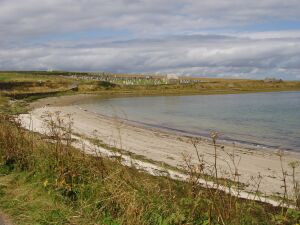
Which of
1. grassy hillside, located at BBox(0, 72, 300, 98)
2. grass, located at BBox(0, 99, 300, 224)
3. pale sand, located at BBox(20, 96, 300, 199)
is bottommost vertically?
grassy hillside, located at BBox(0, 72, 300, 98)

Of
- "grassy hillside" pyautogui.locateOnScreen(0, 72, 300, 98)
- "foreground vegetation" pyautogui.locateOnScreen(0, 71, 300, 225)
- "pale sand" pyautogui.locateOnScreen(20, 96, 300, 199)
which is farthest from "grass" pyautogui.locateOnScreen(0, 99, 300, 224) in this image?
"grassy hillside" pyautogui.locateOnScreen(0, 72, 300, 98)

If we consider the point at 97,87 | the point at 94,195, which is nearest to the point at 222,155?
the point at 94,195

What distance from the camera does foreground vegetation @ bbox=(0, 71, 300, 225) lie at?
614 centimetres

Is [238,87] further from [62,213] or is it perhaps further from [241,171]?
[62,213]

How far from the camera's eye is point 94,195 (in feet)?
24.0

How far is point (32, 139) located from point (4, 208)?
10.3ft

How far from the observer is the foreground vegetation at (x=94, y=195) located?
6137 millimetres

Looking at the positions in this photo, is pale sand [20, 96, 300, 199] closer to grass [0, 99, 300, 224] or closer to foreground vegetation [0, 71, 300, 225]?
foreground vegetation [0, 71, 300, 225]

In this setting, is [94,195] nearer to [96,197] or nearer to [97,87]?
[96,197]

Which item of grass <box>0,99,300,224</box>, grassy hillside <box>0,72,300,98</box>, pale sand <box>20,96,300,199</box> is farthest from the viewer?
grassy hillside <box>0,72,300,98</box>

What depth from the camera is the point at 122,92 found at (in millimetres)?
109312

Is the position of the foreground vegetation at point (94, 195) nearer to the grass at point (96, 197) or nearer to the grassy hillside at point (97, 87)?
the grass at point (96, 197)

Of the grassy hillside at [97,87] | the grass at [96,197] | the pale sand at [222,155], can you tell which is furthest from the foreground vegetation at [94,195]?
the grassy hillside at [97,87]

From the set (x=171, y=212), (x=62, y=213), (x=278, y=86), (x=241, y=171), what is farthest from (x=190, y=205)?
(x=278, y=86)
